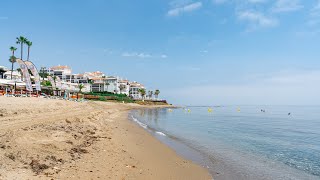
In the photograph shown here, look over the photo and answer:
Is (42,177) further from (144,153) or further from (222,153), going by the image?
(222,153)

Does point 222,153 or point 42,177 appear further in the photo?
point 222,153

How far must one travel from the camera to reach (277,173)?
408 inches

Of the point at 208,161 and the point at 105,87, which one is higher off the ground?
the point at 105,87

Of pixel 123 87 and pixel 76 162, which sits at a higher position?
pixel 123 87

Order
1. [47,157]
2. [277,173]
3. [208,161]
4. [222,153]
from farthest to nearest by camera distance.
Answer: [222,153], [208,161], [277,173], [47,157]

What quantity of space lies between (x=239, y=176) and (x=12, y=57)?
85.3 metres

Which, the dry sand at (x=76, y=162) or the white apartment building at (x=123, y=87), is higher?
the white apartment building at (x=123, y=87)

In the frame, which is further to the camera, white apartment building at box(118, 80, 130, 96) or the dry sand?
white apartment building at box(118, 80, 130, 96)

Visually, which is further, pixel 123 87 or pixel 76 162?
pixel 123 87

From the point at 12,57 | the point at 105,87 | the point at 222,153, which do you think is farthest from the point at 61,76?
the point at 222,153

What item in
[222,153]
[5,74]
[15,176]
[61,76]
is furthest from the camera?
[61,76]

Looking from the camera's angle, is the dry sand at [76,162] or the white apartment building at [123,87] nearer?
the dry sand at [76,162]

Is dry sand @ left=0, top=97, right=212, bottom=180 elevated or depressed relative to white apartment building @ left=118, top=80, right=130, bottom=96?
depressed

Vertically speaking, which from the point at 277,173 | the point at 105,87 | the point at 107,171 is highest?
the point at 105,87
